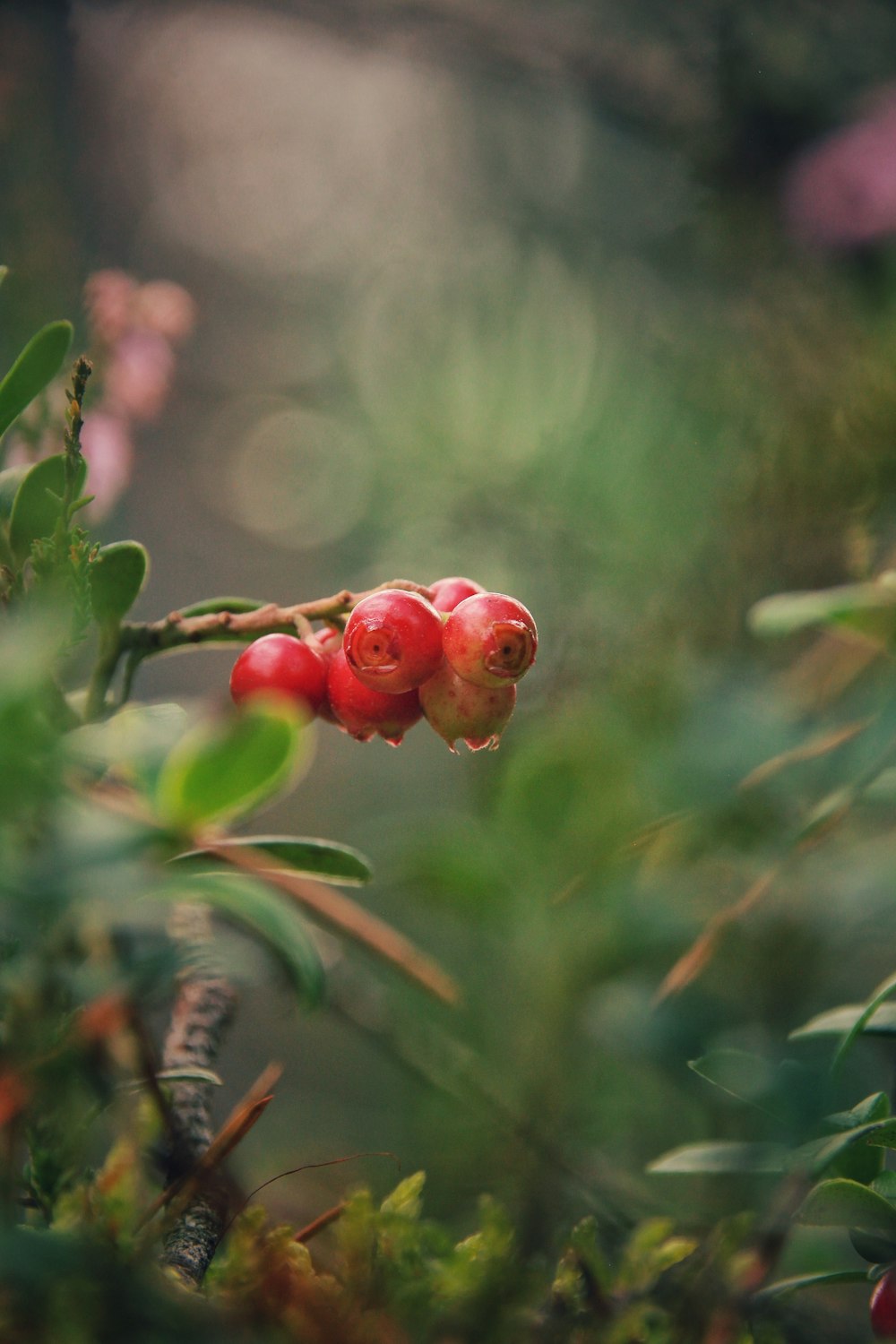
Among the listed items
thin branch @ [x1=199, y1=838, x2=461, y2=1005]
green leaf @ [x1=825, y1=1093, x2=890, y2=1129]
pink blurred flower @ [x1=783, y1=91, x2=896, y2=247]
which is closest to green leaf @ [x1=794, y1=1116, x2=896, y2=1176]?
green leaf @ [x1=825, y1=1093, x2=890, y2=1129]

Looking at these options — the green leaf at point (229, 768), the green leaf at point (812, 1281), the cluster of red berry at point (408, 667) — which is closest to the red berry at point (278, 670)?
the cluster of red berry at point (408, 667)

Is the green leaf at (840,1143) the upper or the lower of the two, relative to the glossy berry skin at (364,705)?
lower

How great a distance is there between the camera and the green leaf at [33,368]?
278mm

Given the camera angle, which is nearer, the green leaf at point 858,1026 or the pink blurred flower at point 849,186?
the green leaf at point 858,1026

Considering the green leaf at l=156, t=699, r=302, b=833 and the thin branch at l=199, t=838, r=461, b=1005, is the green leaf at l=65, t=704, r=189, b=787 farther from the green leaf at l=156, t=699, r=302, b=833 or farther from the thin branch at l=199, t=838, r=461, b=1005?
A: the thin branch at l=199, t=838, r=461, b=1005

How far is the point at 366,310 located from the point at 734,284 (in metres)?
0.41

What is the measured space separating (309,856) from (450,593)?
12 cm

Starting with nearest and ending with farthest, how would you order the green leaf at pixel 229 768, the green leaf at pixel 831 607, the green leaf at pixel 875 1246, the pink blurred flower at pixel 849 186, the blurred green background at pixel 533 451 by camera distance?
1. the green leaf at pixel 229 768
2. the green leaf at pixel 875 1246
3. the green leaf at pixel 831 607
4. the blurred green background at pixel 533 451
5. the pink blurred flower at pixel 849 186

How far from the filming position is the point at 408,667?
305 millimetres

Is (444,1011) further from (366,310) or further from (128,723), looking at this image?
(366,310)

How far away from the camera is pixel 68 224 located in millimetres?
738

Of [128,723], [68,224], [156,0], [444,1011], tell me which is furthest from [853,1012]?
[156,0]

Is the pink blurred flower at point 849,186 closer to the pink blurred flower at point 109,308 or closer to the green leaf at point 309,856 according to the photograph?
the pink blurred flower at point 109,308

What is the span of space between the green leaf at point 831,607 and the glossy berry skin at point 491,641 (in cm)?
17
